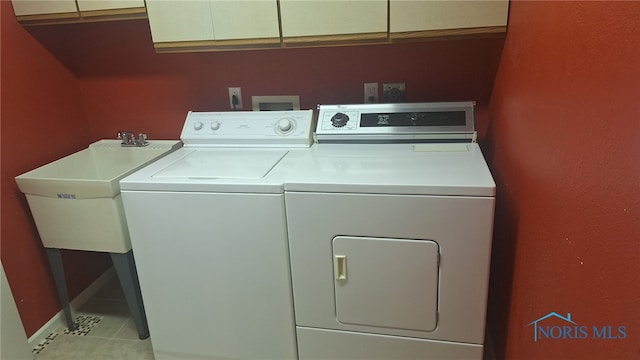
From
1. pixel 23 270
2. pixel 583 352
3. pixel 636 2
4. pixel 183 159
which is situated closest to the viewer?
pixel 636 2

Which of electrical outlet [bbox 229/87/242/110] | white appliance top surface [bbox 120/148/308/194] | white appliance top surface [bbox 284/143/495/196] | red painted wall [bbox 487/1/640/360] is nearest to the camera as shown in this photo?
red painted wall [bbox 487/1/640/360]

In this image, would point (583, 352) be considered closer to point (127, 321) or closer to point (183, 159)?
point (183, 159)

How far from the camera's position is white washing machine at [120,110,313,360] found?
1.53 m

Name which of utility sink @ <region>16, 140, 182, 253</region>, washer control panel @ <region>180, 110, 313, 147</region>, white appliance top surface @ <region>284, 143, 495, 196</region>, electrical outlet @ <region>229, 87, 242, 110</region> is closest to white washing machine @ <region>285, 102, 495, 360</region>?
white appliance top surface @ <region>284, 143, 495, 196</region>

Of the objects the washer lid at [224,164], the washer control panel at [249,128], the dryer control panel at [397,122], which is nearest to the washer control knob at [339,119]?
the dryer control panel at [397,122]

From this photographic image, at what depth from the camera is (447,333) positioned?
1.54 meters

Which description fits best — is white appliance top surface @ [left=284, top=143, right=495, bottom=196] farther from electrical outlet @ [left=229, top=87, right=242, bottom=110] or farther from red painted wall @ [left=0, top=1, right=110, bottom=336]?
red painted wall @ [left=0, top=1, right=110, bottom=336]

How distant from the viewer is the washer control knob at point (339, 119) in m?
1.89

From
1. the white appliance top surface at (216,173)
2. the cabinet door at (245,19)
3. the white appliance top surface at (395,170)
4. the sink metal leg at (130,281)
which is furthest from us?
the sink metal leg at (130,281)

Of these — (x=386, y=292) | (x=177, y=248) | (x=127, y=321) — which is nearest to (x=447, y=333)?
(x=386, y=292)

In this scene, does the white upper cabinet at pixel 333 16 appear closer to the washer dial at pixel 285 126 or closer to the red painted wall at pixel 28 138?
the washer dial at pixel 285 126

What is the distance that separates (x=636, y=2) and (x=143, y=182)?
1482mm

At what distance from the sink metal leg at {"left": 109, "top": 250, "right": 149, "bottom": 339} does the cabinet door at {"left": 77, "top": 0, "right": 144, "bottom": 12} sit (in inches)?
40.4

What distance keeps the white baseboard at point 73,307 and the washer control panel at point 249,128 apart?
1061mm
